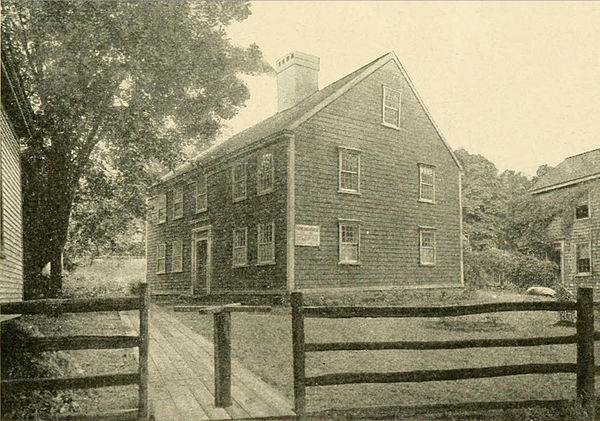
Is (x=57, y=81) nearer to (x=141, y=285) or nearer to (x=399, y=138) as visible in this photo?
(x=141, y=285)

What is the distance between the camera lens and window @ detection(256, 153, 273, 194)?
1769cm

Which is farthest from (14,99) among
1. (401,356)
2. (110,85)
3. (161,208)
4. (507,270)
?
(507,270)

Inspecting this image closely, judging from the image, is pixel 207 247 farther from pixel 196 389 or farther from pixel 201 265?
pixel 196 389

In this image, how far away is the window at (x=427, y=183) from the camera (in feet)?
66.0

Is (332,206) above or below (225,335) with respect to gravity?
above

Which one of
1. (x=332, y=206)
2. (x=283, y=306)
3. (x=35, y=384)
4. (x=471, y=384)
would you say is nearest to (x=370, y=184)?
(x=332, y=206)

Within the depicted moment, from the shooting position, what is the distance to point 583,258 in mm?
21016

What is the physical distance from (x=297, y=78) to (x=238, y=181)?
459cm

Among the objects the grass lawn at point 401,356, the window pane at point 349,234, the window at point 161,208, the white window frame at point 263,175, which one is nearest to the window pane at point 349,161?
the window pane at point 349,234

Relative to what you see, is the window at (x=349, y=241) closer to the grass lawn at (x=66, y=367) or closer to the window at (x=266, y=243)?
the window at (x=266, y=243)

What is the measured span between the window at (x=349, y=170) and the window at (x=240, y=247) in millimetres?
3814

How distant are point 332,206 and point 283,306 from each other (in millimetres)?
3527

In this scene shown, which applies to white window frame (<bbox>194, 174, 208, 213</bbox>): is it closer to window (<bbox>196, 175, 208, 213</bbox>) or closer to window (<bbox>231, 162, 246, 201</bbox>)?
window (<bbox>196, 175, 208, 213</bbox>)

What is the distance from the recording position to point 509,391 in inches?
263
